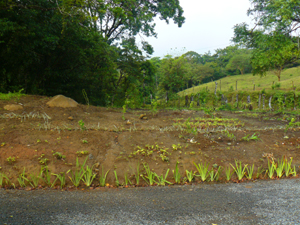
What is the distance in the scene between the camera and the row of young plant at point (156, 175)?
113 inches

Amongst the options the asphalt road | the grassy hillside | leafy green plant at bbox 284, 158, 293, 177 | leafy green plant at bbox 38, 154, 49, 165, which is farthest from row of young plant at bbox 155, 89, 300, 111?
leafy green plant at bbox 38, 154, 49, 165

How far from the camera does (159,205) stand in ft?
7.86

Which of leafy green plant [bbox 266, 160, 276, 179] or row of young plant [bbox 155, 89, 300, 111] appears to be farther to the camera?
row of young plant [bbox 155, 89, 300, 111]

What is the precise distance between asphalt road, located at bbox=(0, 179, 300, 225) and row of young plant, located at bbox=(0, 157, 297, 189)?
0.54 feet

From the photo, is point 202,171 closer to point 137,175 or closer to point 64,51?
point 137,175

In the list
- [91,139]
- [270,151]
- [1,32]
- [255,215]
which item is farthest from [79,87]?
[255,215]

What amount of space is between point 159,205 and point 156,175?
65 cm

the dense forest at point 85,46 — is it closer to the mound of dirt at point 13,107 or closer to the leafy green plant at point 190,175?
the mound of dirt at point 13,107

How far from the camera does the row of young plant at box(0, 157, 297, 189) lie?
113 inches

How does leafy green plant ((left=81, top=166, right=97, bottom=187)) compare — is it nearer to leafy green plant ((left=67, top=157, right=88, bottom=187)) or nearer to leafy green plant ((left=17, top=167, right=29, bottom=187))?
leafy green plant ((left=67, top=157, right=88, bottom=187))

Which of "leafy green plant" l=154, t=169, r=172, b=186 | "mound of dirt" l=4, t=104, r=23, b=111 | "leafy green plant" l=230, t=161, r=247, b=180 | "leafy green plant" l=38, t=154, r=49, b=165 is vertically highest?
"mound of dirt" l=4, t=104, r=23, b=111

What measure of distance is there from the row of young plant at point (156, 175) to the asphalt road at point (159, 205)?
0.16 meters

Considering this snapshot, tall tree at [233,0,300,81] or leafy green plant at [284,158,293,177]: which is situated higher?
tall tree at [233,0,300,81]

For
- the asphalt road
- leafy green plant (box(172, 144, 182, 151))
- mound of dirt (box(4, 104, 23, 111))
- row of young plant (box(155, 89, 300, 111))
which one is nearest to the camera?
the asphalt road
